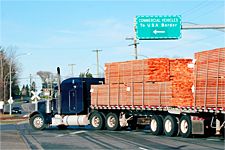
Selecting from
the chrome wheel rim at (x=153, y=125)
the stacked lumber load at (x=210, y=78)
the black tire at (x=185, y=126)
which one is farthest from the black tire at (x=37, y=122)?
the stacked lumber load at (x=210, y=78)

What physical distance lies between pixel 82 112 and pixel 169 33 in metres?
7.06

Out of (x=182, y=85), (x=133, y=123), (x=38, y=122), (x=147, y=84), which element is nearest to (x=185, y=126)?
(x=182, y=85)

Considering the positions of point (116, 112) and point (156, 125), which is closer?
point (156, 125)

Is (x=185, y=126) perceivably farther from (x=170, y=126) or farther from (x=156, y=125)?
(x=156, y=125)

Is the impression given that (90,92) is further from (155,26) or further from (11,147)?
(11,147)

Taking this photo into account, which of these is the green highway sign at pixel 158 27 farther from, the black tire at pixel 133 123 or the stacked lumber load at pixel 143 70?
the black tire at pixel 133 123

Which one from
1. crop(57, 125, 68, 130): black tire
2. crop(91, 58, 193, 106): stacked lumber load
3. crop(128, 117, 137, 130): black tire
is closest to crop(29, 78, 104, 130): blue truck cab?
crop(57, 125, 68, 130): black tire

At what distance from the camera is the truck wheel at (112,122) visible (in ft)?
92.9

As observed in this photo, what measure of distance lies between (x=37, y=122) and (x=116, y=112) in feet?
16.5

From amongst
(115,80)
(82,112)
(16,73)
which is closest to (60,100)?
(82,112)

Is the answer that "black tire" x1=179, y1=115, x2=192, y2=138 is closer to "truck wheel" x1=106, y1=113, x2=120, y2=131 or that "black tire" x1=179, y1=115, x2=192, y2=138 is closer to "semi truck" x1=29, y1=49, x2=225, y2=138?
"semi truck" x1=29, y1=49, x2=225, y2=138

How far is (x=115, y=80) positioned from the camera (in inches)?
1124

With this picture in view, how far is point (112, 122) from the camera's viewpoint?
28734 millimetres

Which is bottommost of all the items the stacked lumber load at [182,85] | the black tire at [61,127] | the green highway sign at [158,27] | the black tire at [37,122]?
the black tire at [61,127]
